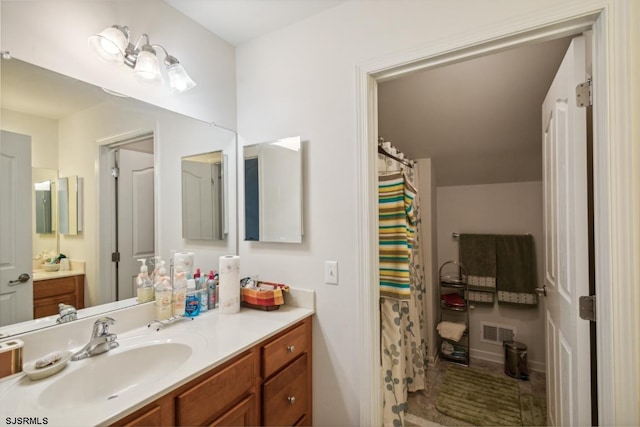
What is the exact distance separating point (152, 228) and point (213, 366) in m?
0.78

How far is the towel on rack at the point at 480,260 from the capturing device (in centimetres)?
271

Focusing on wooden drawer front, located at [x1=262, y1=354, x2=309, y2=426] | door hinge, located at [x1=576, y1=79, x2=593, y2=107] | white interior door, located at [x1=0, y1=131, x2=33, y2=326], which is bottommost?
wooden drawer front, located at [x1=262, y1=354, x2=309, y2=426]

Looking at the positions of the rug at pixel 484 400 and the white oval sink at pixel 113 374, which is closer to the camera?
the white oval sink at pixel 113 374

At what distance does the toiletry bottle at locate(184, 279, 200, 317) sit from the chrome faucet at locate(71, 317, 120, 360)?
1.14 feet

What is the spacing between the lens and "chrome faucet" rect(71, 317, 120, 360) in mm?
1027

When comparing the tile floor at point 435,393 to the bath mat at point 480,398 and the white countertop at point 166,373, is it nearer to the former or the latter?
the bath mat at point 480,398

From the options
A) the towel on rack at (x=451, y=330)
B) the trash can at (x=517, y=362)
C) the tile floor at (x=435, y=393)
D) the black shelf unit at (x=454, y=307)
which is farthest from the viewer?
the black shelf unit at (x=454, y=307)

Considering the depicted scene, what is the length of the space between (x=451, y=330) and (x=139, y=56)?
9.69ft

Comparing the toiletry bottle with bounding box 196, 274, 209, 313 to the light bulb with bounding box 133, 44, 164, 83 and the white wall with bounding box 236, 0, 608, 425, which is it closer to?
the white wall with bounding box 236, 0, 608, 425

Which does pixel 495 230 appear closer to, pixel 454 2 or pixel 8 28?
pixel 454 2

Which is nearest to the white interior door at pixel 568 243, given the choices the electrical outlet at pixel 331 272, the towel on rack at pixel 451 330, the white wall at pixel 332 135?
the white wall at pixel 332 135

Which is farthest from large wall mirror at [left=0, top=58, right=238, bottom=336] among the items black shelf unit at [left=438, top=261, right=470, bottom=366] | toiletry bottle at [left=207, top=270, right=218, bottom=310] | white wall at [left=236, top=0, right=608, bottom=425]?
black shelf unit at [left=438, top=261, right=470, bottom=366]

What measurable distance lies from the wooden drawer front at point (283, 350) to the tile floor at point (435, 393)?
3.71 ft

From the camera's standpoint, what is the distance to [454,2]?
3.91ft
